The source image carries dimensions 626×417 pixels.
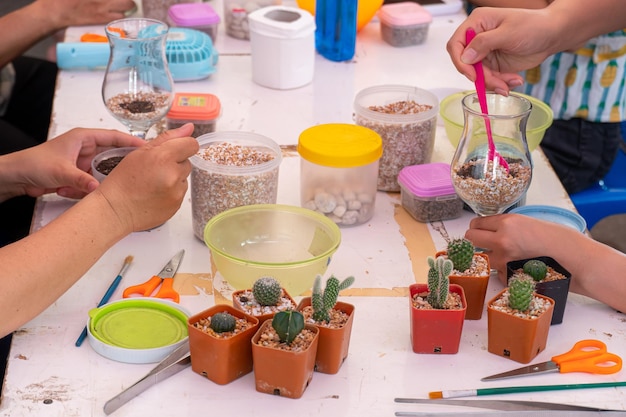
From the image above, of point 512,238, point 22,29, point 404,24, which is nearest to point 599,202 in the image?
point 404,24

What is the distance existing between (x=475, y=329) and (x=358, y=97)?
58cm

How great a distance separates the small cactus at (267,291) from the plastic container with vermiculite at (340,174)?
33 centimetres

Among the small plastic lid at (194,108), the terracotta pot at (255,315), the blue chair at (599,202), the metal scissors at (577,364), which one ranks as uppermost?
the small plastic lid at (194,108)

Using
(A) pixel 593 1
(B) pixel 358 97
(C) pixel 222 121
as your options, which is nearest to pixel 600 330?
(B) pixel 358 97

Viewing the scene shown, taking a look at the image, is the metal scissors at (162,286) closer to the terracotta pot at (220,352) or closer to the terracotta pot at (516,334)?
the terracotta pot at (220,352)

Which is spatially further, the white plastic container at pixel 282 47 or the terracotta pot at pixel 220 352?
the white plastic container at pixel 282 47

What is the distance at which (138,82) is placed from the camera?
1.46m

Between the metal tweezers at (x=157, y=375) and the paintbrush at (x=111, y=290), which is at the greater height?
the metal tweezers at (x=157, y=375)

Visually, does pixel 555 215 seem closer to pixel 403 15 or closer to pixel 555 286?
pixel 555 286

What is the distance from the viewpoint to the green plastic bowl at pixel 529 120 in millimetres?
1474

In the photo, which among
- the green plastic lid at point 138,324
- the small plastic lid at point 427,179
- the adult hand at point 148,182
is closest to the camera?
the green plastic lid at point 138,324

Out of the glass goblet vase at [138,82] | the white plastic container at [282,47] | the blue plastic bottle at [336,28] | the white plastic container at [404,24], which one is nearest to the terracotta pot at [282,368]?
the glass goblet vase at [138,82]

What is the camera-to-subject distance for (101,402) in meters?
0.94

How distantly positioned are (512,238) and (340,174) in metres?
0.32
